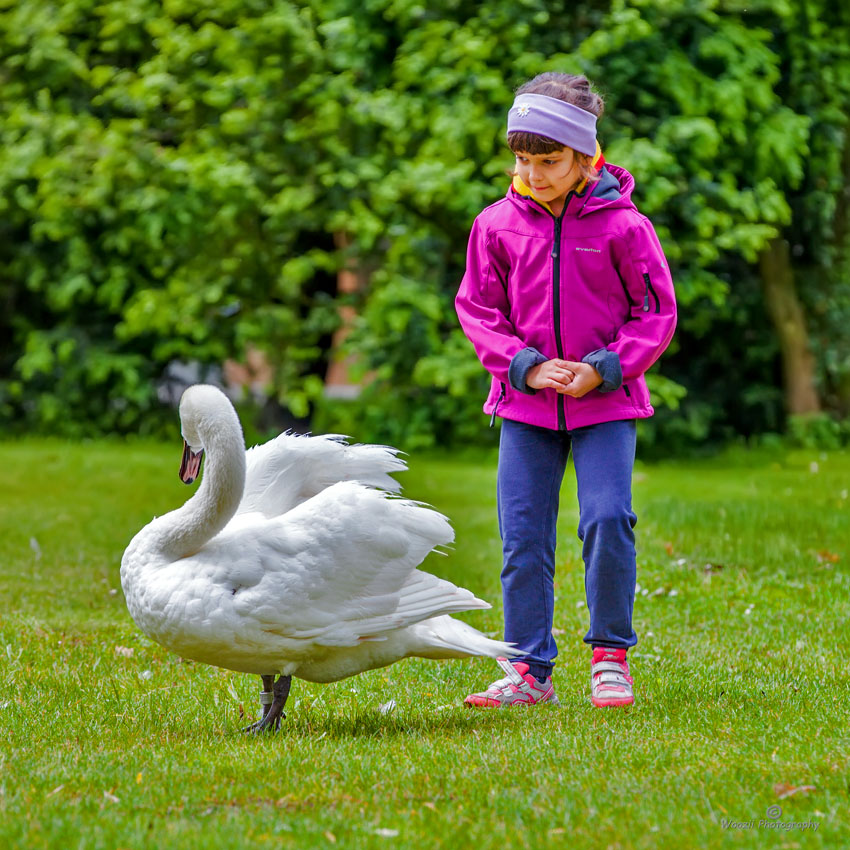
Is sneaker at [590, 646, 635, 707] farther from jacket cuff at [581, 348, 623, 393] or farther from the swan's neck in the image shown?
the swan's neck

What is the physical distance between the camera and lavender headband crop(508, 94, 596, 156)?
4.53 m

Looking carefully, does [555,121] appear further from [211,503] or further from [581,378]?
→ [211,503]

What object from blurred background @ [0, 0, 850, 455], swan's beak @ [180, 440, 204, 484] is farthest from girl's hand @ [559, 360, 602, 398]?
blurred background @ [0, 0, 850, 455]

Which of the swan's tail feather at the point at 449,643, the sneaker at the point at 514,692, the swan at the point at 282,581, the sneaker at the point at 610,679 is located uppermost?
the swan at the point at 282,581

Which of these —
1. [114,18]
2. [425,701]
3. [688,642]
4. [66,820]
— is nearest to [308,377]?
[114,18]

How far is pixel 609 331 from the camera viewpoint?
472 cm

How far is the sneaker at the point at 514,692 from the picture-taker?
4.73 meters

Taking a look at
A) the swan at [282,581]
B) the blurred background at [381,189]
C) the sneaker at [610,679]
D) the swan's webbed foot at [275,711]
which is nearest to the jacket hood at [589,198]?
the swan at [282,581]

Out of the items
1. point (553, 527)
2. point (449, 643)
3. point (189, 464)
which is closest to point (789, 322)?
point (553, 527)

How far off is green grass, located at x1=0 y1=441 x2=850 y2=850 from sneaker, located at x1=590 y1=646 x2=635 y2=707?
126 millimetres

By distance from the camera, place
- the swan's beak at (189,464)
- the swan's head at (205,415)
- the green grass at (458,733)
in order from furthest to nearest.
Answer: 1. the swan's beak at (189,464)
2. the swan's head at (205,415)
3. the green grass at (458,733)

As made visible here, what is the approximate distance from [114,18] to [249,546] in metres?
11.0

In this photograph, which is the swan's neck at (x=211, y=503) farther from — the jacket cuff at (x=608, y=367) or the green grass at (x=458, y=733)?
the jacket cuff at (x=608, y=367)

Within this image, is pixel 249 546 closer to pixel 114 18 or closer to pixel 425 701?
pixel 425 701
